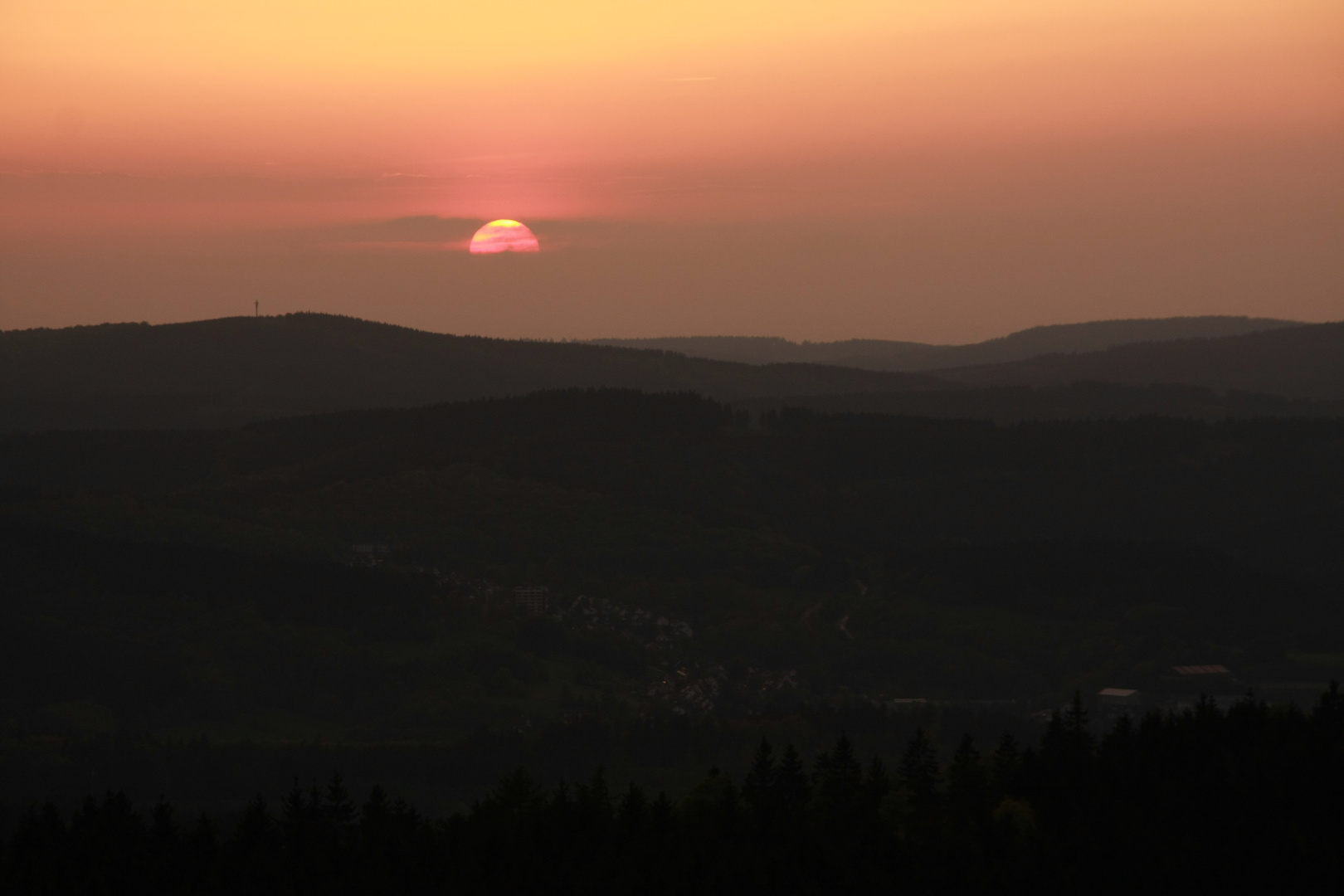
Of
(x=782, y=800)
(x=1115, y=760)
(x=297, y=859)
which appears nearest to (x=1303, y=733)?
(x=1115, y=760)

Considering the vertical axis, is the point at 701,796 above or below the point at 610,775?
above

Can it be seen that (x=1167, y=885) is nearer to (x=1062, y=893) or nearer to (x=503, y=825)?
(x=1062, y=893)

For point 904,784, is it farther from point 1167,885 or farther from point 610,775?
point 610,775

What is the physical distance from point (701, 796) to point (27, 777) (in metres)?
97.4

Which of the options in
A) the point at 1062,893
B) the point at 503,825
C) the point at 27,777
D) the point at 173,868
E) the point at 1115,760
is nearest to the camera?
the point at 1062,893

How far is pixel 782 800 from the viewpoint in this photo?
354 ft

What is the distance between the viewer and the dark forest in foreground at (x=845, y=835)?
290 feet

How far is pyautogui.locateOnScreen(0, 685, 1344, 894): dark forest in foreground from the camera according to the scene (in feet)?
290

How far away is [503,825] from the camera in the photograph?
337 feet

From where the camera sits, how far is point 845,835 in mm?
99562

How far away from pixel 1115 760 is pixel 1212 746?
7.43 metres

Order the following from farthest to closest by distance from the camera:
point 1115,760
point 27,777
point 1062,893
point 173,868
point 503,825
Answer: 1. point 27,777
2. point 1115,760
3. point 503,825
4. point 173,868
5. point 1062,893

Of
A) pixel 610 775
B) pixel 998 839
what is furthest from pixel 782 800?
pixel 610 775

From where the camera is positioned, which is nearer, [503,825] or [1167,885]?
[1167,885]
